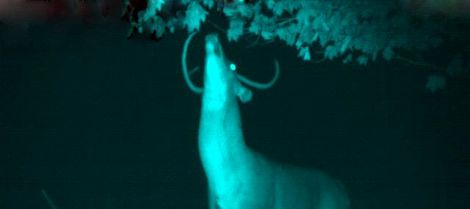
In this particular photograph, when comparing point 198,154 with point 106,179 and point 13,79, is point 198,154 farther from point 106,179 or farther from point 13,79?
point 13,79

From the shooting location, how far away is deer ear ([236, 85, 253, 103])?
530cm

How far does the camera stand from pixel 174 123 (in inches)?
213

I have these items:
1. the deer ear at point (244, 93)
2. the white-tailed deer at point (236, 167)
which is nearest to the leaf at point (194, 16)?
the white-tailed deer at point (236, 167)

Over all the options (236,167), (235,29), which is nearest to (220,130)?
(236,167)

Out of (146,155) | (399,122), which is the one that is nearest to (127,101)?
(146,155)

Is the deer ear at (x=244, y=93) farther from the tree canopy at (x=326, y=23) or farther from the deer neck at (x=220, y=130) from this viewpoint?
the tree canopy at (x=326, y=23)

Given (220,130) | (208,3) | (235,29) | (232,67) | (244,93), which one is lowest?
(220,130)

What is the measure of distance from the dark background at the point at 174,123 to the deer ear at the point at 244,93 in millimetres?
48

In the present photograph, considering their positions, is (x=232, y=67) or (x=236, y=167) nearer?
(x=232, y=67)

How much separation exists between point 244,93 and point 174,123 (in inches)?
22.2

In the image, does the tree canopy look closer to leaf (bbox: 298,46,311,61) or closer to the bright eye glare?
leaf (bbox: 298,46,311,61)

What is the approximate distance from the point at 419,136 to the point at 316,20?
1.10 metres

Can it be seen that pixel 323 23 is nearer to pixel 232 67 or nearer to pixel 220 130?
pixel 232 67

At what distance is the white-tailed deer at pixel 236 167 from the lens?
532 centimetres
